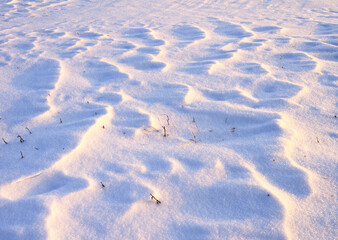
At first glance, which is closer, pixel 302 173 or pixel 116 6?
pixel 302 173

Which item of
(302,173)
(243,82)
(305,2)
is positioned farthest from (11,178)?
(305,2)

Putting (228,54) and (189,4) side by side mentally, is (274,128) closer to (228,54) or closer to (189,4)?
(228,54)

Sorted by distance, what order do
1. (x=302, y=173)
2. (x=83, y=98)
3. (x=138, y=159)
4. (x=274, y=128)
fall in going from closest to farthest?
1. (x=302, y=173)
2. (x=138, y=159)
3. (x=274, y=128)
4. (x=83, y=98)

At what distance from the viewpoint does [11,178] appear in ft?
4.55

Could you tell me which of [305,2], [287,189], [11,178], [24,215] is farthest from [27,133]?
[305,2]

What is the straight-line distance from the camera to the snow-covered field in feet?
3.77

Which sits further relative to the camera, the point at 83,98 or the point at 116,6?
the point at 116,6

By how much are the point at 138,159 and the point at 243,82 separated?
127cm

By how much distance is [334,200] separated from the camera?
1193mm

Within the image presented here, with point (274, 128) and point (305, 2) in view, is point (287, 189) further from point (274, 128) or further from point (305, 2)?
point (305, 2)

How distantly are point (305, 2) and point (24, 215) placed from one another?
6.80m

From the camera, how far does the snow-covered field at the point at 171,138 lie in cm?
115

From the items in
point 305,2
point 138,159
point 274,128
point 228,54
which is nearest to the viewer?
point 138,159

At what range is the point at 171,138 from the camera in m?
1.67
